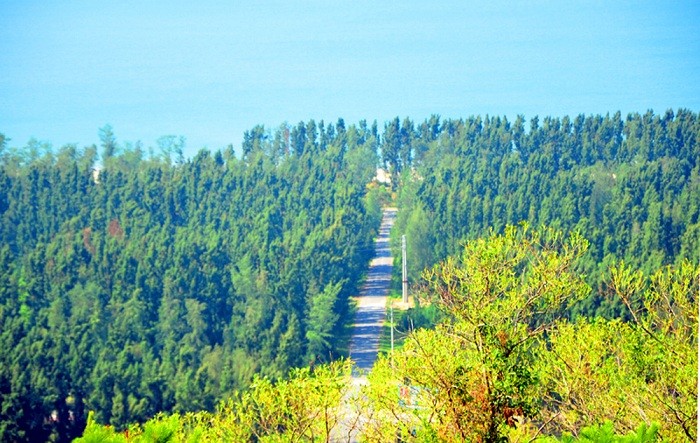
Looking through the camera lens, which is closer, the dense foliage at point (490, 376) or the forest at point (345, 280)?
the dense foliage at point (490, 376)

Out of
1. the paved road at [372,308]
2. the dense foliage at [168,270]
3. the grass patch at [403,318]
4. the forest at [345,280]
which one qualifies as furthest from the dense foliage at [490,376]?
the grass patch at [403,318]

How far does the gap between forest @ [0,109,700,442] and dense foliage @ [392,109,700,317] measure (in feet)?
0.46

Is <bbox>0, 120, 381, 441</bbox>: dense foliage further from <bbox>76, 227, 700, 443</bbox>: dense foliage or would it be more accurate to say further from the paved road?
<bbox>76, 227, 700, 443</bbox>: dense foliage

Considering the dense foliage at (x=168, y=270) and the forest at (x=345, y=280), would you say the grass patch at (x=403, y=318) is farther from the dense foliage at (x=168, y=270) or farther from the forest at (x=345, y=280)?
the dense foliage at (x=168, y=270)

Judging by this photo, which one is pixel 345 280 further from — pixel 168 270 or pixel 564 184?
pixel 564 184

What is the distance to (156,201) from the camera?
41000 mm

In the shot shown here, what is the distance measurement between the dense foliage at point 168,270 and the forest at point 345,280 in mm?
89

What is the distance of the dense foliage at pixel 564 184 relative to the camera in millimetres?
33156

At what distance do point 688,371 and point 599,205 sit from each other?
31.7 metres

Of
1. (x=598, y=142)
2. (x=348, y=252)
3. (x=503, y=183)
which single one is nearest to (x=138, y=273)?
(x=348, y=252)

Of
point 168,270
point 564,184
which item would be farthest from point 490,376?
point 564,184

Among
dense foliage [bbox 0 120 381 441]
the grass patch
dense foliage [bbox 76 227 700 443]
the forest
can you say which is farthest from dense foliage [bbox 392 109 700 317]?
dense foliage [bbox 76 227 700 443]

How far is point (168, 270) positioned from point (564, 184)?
16931mm

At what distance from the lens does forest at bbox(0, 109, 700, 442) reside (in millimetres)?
7848
